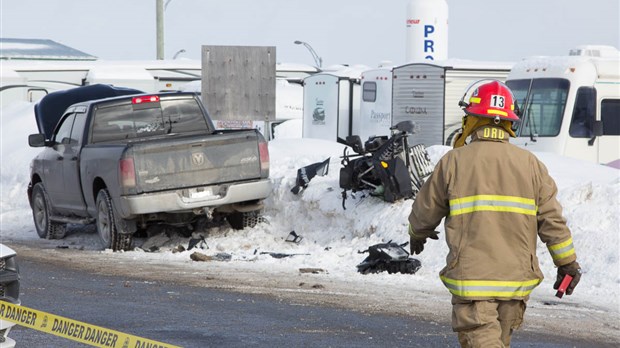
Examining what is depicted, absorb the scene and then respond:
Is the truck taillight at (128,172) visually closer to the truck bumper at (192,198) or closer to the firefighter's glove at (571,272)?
the truck bumper at (192,198)

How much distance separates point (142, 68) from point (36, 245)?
25.4 m

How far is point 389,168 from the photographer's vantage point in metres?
15.6

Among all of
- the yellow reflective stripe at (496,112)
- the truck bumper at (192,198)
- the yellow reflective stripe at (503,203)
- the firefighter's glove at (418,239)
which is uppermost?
the yellow reflective stripe at (496,112)

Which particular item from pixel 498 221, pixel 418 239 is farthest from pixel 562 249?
pixel 418 239

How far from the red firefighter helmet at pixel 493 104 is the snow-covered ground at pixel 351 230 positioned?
5.37 m

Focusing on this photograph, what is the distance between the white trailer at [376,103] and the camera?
32500 millimetres

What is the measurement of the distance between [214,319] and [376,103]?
23.8 metres

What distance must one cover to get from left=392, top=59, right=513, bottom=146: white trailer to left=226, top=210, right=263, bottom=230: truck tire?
13.7m

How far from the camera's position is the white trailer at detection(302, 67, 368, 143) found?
1421 inches

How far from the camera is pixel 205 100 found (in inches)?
989

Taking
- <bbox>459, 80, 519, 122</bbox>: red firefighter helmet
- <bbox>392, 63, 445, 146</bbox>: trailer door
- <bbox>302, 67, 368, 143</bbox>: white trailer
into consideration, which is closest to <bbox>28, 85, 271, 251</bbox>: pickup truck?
<bbox>459, 80, 519, 122</bbox>: red firefighter helmet

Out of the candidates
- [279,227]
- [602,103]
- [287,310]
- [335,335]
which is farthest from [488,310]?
[602,103]

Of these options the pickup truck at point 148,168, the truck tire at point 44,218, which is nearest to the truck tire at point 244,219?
the pickup truck at point 148,168

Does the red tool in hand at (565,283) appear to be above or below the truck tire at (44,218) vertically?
above
